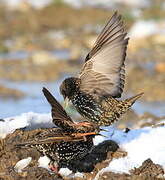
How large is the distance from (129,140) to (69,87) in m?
0.86

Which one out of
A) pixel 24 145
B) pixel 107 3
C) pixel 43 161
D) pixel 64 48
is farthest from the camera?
pixel 107 3

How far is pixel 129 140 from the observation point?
6.59 meters

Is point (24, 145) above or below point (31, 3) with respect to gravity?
below

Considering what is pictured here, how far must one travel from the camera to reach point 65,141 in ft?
19.0

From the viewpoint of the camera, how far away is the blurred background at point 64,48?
38.8 ft

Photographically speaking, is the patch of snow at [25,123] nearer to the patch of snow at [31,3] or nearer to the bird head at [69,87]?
the bird head at [69,87]

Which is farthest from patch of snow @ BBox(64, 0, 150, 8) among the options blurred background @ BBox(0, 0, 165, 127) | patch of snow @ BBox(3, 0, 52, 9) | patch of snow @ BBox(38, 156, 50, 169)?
patch of snow @ BBox(38, 156, 50, 169)

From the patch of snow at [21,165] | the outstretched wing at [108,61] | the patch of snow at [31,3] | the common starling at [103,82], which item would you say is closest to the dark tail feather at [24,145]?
the patch of snow at [21,165]

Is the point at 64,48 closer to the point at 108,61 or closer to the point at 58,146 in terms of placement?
the point at 108,61

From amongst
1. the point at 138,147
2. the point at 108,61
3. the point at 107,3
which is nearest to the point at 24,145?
the point at 138,147

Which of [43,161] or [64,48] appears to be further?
[64,48]

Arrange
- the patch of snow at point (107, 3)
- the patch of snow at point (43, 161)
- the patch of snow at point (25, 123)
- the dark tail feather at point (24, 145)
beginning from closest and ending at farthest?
the dark tail feather at point (24, 145)
the patch of snow at point (43, 161)
the patch of snow at point (25, 123)
the patch of snow at point (107, 3)

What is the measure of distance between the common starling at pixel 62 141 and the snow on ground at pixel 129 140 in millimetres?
228

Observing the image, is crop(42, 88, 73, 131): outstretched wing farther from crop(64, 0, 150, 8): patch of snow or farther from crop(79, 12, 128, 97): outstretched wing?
crop(64, 0, 150, 8): patch of snow
